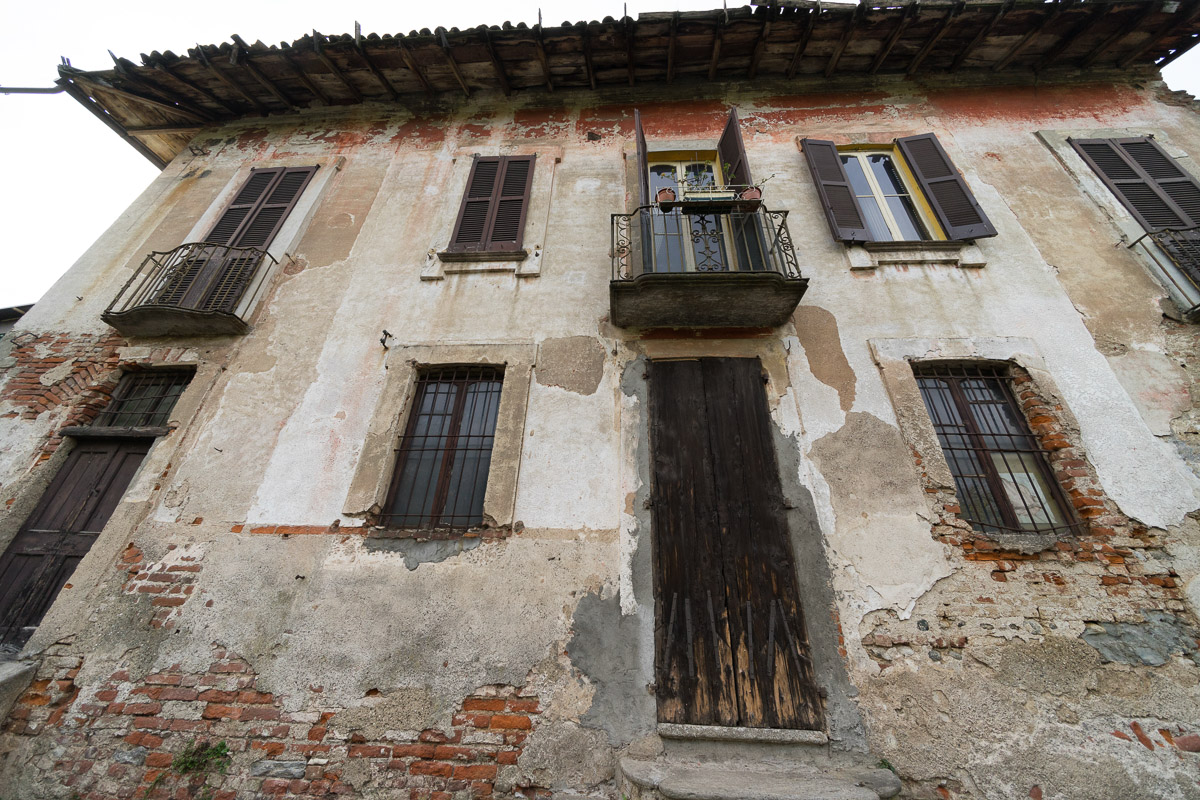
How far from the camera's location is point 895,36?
272 inches

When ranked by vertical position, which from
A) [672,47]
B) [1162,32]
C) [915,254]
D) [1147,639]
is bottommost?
[1147,639]

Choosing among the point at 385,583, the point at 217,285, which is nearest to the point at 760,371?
the point at 385,583

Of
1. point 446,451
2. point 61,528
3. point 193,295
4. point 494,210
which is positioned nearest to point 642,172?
point 494,210

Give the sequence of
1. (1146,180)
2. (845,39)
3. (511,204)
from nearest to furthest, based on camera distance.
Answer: (1146,180) → (511,204) → (845,39)

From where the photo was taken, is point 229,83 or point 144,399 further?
point 229,83

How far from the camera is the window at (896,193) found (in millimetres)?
6035

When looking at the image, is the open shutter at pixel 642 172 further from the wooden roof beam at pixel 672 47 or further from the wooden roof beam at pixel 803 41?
the wooden roof beam at pixel 803 41

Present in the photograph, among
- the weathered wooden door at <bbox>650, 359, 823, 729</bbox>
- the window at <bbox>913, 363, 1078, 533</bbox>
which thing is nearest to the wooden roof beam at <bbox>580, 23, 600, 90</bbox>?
the weathered wooden door at <bbox>650, 359, 823, 729</bbox>

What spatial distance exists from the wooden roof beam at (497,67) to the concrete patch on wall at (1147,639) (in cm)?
864

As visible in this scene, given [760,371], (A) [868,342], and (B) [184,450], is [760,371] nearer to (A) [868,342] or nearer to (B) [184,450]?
(A) [868,342]

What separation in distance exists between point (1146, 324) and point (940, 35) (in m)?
4.71

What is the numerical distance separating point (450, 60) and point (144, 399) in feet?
19.6

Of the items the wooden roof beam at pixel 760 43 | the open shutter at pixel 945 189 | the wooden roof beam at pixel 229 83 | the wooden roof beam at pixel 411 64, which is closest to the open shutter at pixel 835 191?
the open shutter at pixel 945 189

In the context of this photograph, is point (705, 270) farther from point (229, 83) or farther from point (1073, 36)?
point (229, 83)
